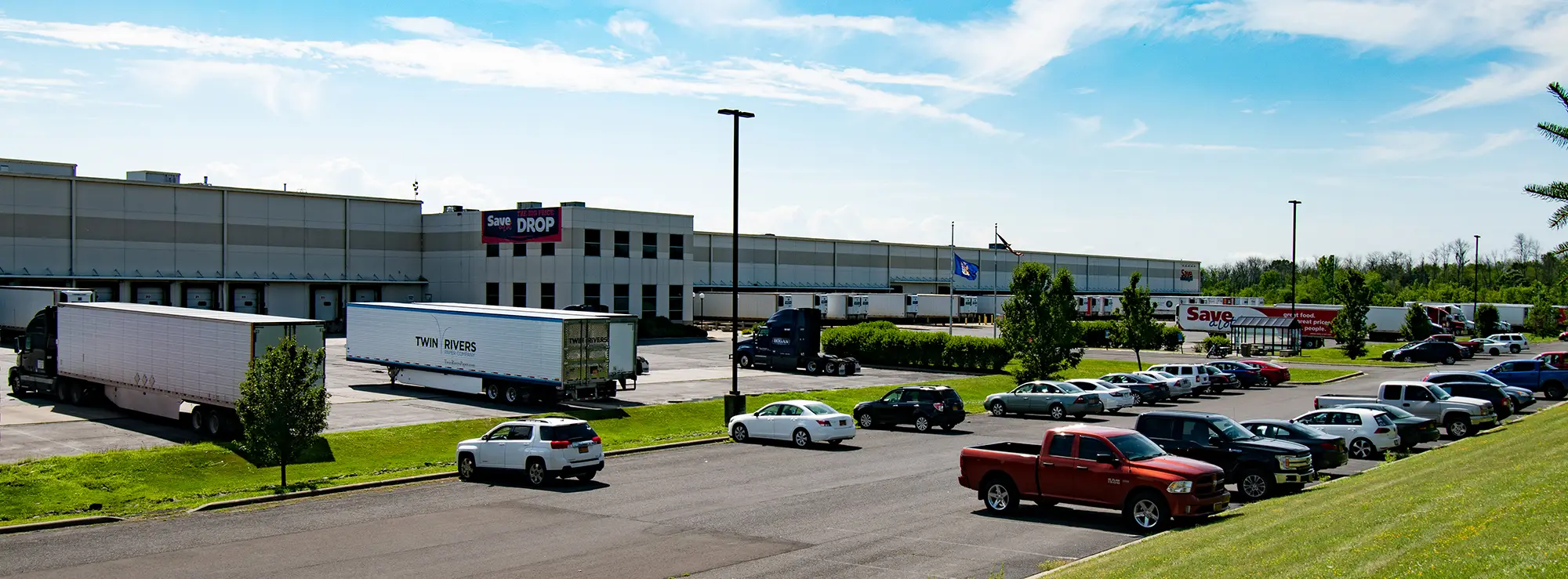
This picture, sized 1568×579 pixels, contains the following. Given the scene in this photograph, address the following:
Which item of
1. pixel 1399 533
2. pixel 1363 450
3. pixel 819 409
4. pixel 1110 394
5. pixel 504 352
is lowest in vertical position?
pixel 1363 450

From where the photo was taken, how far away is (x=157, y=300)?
68750 mm

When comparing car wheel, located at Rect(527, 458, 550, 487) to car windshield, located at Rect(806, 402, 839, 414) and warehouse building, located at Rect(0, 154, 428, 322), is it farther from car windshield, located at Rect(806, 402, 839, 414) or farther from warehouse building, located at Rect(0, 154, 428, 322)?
warehouse building, located at Rect(0, 154, 428, 322)

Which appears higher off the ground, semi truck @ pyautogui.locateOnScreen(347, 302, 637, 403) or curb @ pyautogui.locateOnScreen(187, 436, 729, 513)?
semi truck @ pyautogui.locateOnScreen(347, 302, 637, 403)

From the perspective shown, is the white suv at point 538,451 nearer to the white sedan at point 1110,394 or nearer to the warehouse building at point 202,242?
the white sedan at point 1110,394

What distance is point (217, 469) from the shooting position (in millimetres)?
25266

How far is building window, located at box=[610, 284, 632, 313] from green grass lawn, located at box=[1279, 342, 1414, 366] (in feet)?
141

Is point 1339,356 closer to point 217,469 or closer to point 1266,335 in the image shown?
point 1266,335

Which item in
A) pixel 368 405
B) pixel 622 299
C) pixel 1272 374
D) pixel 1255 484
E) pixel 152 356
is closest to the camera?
pixel 1255 484

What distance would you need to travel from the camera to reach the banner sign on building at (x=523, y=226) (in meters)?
74.1

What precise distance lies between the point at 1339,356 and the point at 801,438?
53909 mm

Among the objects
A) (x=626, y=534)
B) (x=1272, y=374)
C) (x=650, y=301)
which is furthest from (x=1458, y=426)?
(x=650, y=301)

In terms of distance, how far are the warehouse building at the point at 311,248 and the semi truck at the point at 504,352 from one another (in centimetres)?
3169

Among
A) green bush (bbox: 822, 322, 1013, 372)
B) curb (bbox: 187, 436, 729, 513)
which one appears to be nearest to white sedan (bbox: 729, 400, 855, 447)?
curb (bbox: 187, 436, 729, 513)

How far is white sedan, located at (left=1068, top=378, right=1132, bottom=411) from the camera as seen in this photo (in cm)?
3928
